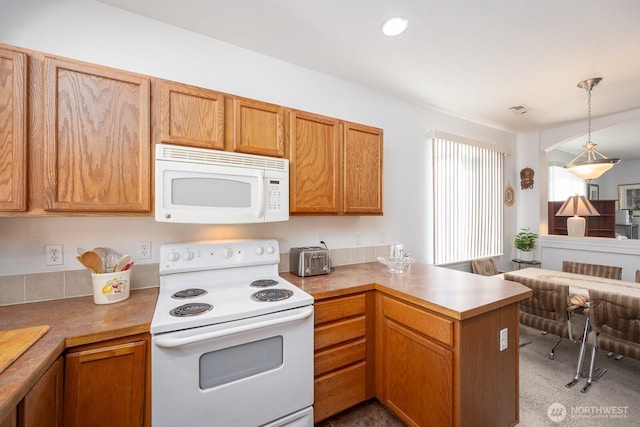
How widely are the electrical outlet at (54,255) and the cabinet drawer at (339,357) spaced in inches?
62.5

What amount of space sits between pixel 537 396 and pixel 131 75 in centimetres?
342

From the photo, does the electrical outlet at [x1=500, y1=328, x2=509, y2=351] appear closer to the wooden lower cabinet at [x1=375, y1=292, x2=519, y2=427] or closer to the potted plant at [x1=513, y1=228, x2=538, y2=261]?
the wooden lower cabinet at [x1=375, y1=292, x2=519, y2=427]

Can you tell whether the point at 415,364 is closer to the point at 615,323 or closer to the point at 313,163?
the point at 313,163

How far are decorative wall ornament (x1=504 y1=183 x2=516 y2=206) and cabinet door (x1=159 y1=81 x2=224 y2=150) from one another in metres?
4.21

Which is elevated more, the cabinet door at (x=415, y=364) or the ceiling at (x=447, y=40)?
the ceiling at (x=447, y=40)

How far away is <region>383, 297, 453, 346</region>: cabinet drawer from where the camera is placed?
139 centimetres

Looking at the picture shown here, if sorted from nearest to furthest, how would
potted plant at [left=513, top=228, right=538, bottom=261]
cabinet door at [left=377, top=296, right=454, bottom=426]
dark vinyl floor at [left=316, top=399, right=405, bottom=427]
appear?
cabinet door at [left=377, top=296, right=454, bottom=426], dark vinyl floor at [left=316, top=399, right=405, bottom=427], potted plant at [left=513, top=228, right=538, bottom=261]

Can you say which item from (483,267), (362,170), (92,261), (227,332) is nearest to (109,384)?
(227,332)

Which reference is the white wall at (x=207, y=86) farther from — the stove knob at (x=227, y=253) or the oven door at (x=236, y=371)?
the oven door at (x=236, y=371)

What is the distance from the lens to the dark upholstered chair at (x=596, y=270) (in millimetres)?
2801

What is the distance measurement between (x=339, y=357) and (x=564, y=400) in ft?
5.67

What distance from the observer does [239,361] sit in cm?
136

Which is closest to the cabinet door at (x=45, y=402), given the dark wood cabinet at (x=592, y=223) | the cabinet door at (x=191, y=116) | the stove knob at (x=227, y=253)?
the stove knob at (x=227, y=253)

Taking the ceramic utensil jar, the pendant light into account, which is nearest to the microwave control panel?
the ceramic utensil jar
